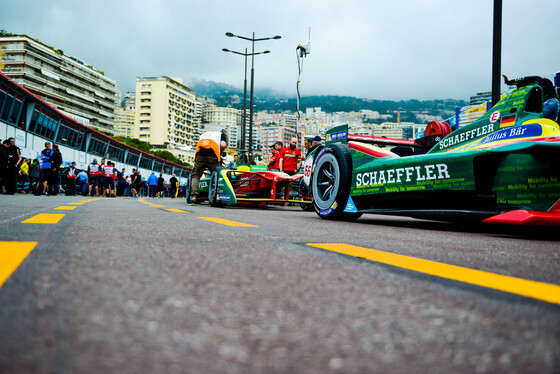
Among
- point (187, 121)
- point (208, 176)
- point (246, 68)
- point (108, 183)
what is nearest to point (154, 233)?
point (208, 176)

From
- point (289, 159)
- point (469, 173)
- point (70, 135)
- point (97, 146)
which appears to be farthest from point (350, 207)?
point (97, 146)

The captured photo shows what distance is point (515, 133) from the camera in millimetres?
4141

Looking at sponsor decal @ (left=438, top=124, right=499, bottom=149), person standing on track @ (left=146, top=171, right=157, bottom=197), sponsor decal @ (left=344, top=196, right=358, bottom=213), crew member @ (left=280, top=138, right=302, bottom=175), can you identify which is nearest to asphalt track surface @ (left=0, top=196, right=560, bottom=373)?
sponsor decal @ (left=438, top=124, right=499, bottom=149)

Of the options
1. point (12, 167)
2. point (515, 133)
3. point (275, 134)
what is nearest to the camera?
point (515, 133)

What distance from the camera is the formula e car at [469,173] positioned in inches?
136

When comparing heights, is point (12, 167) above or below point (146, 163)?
below

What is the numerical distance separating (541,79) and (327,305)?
173 inches

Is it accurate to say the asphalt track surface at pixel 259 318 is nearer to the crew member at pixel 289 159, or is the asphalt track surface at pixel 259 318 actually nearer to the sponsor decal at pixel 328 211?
the sponsor decal at pixel 328 211

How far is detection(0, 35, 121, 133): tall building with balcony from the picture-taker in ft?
323

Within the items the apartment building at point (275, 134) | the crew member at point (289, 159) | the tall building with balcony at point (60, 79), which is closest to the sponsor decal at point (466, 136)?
the crew member at point (289, 159)

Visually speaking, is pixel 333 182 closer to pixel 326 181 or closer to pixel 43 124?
pixel 326 181

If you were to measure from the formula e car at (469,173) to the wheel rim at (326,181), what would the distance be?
0.01m

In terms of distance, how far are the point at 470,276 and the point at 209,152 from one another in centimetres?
903

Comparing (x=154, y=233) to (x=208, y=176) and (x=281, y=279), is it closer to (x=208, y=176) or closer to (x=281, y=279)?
(x=281, y=279)
